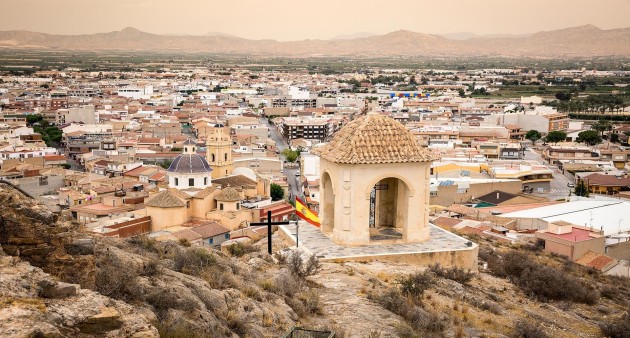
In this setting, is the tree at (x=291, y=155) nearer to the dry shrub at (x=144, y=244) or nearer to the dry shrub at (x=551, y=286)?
the dry shrub at (x=551, y=286)

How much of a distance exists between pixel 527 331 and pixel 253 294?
3.47m

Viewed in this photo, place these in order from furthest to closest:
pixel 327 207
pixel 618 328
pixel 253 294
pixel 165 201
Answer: pixel 165 201
pixel 327 207
pixel 618 328
pixel 253 294

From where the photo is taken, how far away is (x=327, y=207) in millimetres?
13961

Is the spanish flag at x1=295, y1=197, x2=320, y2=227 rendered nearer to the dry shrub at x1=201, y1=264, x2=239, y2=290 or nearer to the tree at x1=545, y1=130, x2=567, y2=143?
the dry shrub at x1=201, y1=264, x2=239, y2=290

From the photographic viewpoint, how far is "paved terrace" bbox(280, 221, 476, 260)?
40.5ft

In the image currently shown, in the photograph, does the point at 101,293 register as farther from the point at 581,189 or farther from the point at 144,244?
the point at 581,189

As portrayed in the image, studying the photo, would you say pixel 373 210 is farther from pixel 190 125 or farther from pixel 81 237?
pixel 190 125

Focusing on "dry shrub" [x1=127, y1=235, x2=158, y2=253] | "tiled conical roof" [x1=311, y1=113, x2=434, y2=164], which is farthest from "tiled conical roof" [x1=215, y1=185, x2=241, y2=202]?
"dry shrub" [x1=127, y1=235, x2=158, y2=253]

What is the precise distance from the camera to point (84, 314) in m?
5.13

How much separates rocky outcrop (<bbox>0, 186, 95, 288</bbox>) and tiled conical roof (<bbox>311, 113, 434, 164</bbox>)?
22.9 ft

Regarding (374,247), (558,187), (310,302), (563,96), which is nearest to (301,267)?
(310,302)

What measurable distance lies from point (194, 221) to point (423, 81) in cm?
12811

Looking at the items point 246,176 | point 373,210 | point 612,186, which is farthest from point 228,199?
point 612,186

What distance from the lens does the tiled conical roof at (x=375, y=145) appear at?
41.5ft
